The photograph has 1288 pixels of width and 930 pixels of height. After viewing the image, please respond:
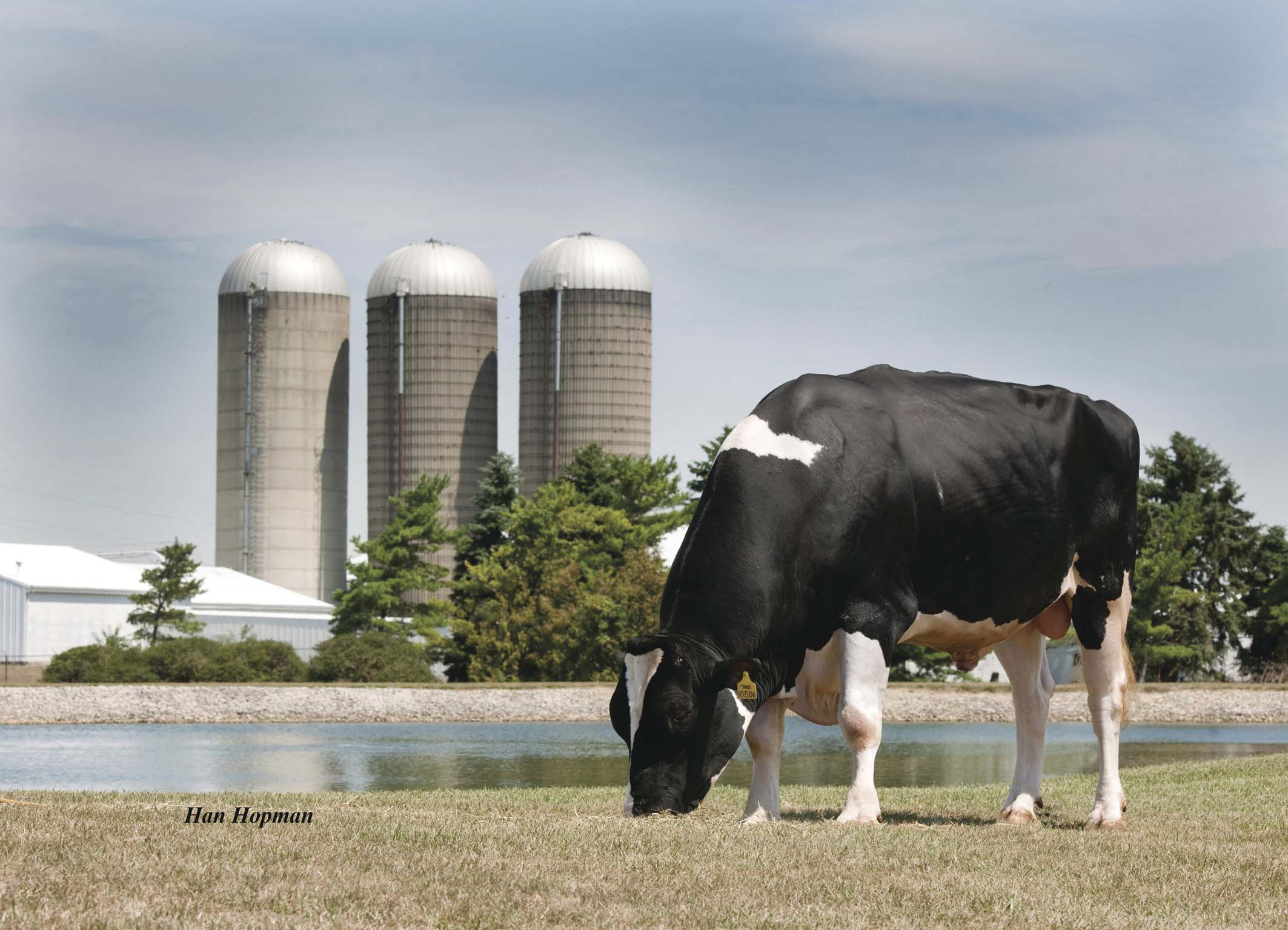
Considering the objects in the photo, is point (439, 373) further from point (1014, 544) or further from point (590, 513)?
point (1014, 544)

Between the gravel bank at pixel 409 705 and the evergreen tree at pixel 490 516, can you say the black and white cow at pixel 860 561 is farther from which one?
the evergreen tree at pixel 490 516

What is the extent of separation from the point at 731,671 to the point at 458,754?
21.4m

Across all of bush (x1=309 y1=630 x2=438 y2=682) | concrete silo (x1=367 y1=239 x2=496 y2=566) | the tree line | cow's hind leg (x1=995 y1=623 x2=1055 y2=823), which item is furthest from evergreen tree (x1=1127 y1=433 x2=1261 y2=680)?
cow's hind leg (x1=995 y1=623 x2=1055 y2=823)

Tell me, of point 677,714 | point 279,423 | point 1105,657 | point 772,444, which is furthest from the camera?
point 279,423

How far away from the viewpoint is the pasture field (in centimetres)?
616

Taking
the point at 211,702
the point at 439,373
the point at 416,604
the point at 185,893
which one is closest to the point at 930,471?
the point at 185,893

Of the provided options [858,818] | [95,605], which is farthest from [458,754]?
[95,605]

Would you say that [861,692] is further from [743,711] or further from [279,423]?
[279,423]

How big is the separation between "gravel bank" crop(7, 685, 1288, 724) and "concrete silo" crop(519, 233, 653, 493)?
3252 centimetres

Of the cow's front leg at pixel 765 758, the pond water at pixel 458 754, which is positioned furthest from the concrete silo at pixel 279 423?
the cow's front leg at pixel 765 758

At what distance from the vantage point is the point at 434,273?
258ft

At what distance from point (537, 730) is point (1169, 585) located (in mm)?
21969

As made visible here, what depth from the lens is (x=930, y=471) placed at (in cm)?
947

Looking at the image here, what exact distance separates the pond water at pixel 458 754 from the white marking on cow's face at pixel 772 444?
11.4m
